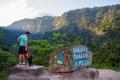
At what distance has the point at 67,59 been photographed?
42.9 ft

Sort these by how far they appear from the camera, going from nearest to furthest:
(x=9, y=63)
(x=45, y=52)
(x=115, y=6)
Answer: (x=9, y=63), (x=45, y=52), (x=115, y=6)

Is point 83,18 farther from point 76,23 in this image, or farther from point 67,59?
point 67,59

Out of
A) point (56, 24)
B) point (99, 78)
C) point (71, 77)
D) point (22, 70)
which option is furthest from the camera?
point (56, 24)

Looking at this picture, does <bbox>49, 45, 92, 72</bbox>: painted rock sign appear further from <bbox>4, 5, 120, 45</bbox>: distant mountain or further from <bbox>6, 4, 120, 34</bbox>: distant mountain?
<bbox>6, 4, 120, 34</bbox>: distant mountain

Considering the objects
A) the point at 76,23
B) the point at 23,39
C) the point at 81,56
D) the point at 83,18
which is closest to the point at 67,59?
the point at 81,56

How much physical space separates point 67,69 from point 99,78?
61.4 inches

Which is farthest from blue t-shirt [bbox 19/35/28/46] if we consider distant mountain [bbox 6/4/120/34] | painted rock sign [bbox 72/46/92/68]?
distant mountain [bbox 6/4/120/34]

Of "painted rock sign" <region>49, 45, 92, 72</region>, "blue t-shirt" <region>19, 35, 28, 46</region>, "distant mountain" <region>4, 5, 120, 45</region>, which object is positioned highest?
"distant mountain" <region>4, 5, 120, 45</region>

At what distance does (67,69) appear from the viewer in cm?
1298

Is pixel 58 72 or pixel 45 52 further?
pixel 45 52

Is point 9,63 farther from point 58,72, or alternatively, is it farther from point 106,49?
point 58,72

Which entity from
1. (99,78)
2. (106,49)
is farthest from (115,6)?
(99,78)

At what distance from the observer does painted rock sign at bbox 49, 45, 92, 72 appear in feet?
42.8

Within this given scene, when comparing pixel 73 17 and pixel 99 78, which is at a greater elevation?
pixel 73 17
